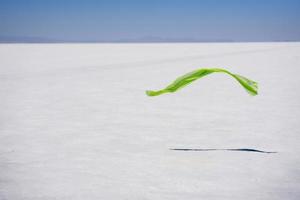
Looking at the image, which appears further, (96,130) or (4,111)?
(4,111)

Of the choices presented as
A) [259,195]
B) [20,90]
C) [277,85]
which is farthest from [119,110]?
[277,85]

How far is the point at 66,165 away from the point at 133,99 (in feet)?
11.4

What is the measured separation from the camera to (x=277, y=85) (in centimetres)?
808

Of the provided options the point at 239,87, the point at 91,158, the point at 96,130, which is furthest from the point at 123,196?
the point at 239,87

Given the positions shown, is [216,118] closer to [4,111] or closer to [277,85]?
[4,111]

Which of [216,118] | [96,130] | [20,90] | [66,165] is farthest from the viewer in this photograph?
[20,90]

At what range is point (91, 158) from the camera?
114 inches

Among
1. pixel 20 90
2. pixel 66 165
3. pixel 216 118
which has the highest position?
pixel 66 165

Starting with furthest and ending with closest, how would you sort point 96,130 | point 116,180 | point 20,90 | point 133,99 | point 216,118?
point 20,90 → point 133,99 → point 216,118 → point 96,130 → point 116,180

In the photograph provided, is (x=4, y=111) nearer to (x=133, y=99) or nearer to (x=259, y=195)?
(x=133, y=99)

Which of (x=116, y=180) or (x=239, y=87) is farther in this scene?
(x=239, y=87)

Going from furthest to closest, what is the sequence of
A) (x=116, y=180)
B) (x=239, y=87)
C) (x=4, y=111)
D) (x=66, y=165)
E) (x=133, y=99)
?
(x=239, y=87) < (x=133, y=99) < (x=4, y=111) < (x=66, y=165) < (x=116, y=180)

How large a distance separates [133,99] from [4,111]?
178 centimetres

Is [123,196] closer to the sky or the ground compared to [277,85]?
closer to the sky
